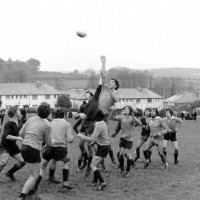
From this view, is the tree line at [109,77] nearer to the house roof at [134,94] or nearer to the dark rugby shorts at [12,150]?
the house roof at [134,94]

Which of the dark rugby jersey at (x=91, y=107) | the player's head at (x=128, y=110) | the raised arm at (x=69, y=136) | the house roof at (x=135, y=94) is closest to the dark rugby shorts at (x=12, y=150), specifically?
the raised arm at (x=69, y=136)

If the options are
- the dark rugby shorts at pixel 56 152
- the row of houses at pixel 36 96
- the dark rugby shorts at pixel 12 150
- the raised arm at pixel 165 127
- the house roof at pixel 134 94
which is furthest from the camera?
the house roof at pixel 134 94

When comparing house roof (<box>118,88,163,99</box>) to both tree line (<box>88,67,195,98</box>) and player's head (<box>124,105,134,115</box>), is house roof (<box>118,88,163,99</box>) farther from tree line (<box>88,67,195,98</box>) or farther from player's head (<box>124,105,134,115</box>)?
player's head (<box>124,105,134,115</box>)

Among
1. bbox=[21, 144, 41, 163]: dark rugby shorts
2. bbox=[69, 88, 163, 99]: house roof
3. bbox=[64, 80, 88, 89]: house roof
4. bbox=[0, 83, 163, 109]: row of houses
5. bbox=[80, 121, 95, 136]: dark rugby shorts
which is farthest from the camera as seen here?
bbox=[64, 80, 88, 89]: house roof

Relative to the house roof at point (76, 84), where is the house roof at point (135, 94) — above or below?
below

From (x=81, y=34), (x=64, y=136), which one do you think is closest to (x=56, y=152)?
(x=64, y=136)

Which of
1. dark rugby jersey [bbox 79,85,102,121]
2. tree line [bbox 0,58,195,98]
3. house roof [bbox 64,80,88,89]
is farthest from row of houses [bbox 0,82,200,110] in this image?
dark rugby jersey [bbox 79,85,102,121]

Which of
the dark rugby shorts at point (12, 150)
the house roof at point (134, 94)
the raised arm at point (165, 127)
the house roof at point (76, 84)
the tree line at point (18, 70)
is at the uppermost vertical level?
the tree line at point (18, 70)

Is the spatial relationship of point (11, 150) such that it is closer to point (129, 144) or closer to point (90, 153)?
point (90, 153)

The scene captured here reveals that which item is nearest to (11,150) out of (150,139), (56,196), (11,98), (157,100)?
(56,196)

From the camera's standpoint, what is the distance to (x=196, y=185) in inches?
375

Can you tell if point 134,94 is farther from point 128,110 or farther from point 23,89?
point 128,110

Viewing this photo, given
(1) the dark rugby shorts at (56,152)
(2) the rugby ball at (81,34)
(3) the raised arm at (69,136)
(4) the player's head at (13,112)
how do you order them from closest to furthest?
(3) the raised arm at (69,136)
(1) the dark rugby shorts at (56,152)
(4) the player's head at (13,112)
(2) the rugby ball at (81,34)

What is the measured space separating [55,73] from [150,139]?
143 metres
